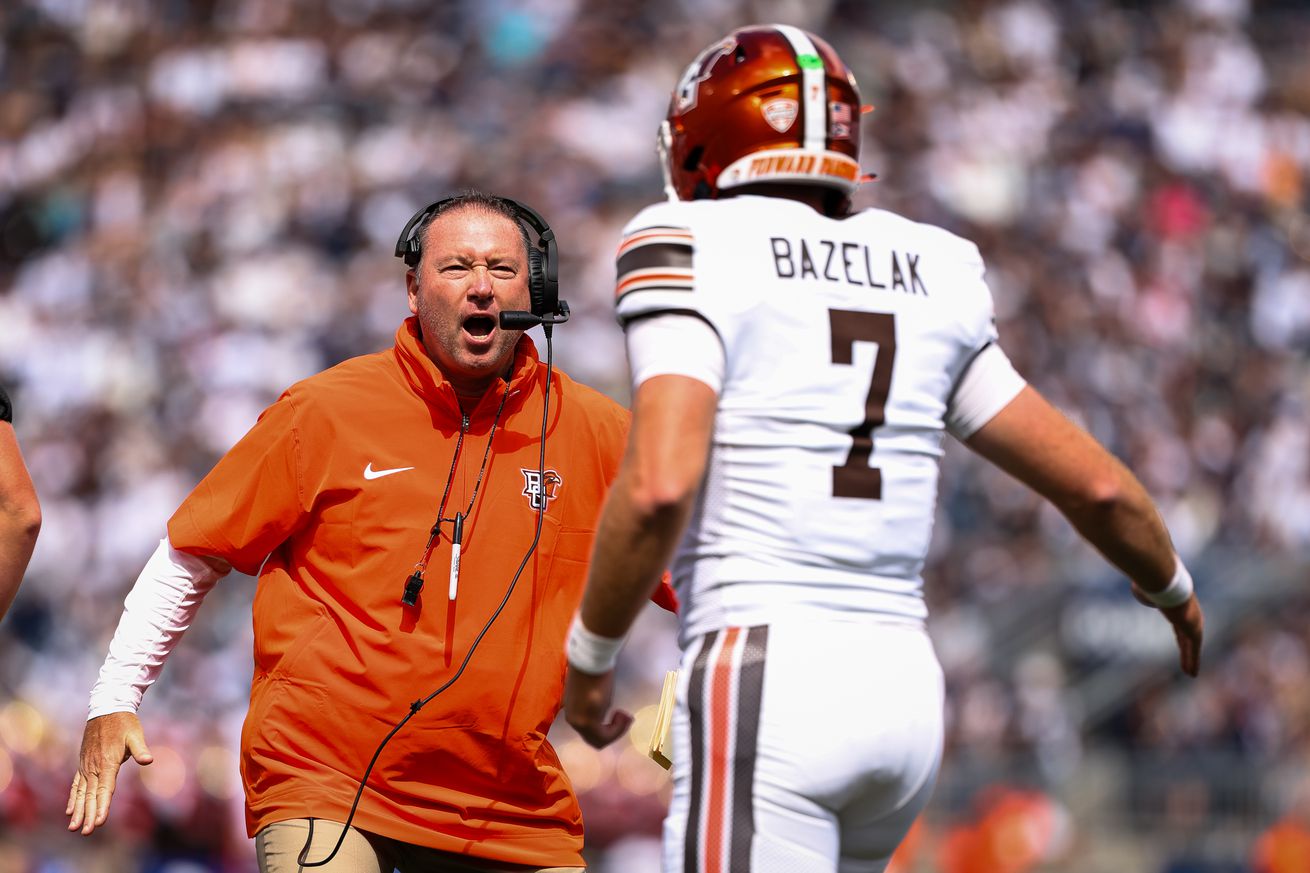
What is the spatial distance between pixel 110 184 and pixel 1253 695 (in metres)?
11.1

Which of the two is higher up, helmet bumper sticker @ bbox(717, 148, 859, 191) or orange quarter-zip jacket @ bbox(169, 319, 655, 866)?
helmet bumper sticker @ bbox(717, 148, 859, 191)

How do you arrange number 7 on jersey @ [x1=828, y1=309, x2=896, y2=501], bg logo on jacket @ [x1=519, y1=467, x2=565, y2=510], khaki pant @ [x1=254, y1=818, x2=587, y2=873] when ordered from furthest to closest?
bg logo on jacket @ [x1=519, y1=467, x2=565, y2=510] → khaki pant @ [x1=254, y1=818, x2=587, y2=873] → number 7 on jersey @ [x1=828, y1=309, x2=896, y2=501]

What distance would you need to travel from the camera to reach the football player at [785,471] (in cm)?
304

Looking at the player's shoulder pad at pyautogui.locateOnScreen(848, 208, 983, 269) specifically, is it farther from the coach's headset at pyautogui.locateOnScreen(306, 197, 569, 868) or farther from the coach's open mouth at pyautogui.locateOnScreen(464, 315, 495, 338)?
the coach's open mouth at pyautogui.locateOnScreen(464, 315, 495, 338)

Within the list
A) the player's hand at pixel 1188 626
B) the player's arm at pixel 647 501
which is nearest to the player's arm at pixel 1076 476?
the player's hand at pixel 1188 626

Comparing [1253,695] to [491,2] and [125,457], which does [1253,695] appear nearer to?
[125,457]

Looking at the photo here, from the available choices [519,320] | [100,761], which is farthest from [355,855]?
[519,320]

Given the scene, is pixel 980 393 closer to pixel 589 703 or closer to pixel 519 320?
pixel 589 703

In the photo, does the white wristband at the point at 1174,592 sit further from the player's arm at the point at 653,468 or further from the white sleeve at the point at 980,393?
the player's arm at the point at 653,468

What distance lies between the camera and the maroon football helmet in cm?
328

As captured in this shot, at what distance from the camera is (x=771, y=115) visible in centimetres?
327

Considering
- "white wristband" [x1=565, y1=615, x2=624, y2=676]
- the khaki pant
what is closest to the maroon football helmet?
"white wristband" [x1=565, y1=615, x2=624, y2=676]

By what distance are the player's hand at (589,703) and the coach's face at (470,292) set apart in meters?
1.34

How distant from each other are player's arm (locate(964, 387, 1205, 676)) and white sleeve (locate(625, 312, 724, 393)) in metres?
0.57
